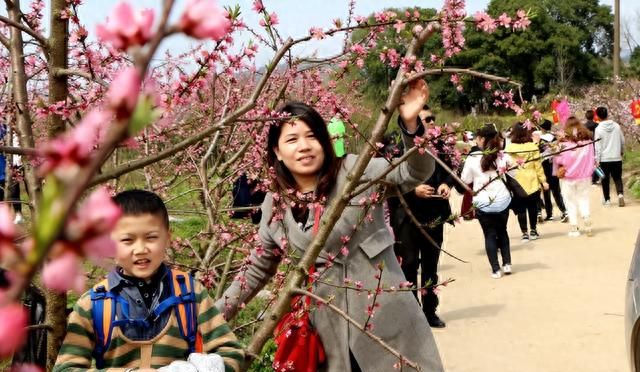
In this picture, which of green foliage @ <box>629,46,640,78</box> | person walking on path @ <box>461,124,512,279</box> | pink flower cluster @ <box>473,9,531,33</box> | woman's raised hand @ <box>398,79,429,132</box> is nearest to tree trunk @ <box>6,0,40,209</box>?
woman's raised hand @ <box>398,79,429,132</box>

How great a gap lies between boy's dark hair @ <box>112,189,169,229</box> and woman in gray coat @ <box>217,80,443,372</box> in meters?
0.65

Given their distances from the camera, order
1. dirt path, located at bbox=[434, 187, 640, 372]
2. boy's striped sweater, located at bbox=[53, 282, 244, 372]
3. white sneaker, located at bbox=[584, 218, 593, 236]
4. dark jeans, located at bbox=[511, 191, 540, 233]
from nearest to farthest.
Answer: boy's striped sweater, located at bbox=[53, 282, 244, 372] < dirt path, located at bbox=[434, 187, 640, 372] < dark jeans, located at bbox=[511, 191, 540, 233] < white sneaker, located at bbox=[584, 218, 593, 236]

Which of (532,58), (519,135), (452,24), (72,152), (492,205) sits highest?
(532,58)

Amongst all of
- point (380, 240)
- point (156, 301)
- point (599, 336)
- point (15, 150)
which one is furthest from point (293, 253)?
point (599, 336)

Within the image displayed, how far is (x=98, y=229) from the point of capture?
0.41 meters

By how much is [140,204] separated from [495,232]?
560 centimetres

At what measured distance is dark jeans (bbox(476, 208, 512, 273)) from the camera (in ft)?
22.6

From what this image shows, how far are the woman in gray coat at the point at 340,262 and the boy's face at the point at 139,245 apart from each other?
0.63m

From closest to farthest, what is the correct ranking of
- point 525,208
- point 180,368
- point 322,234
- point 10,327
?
point 10,327 → point 180,368 → point 322,234 → point 525,208

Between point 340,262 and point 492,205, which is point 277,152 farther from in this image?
point 492,205

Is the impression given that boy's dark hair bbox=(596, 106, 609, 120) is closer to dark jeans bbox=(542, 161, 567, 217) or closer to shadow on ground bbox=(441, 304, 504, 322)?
dark jeans bbox=(542, 161, 567, 217)

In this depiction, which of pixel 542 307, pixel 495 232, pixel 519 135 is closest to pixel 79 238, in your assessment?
pixel 542 307

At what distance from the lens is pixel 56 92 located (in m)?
1.91

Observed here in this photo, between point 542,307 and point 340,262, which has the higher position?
point 340,262
